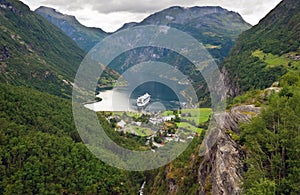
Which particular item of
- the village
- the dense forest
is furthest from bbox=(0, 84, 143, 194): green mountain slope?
the dense forest

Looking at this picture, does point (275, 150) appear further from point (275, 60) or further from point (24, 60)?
point (24, 60)

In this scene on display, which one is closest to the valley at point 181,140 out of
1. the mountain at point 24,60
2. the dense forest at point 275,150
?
the dense forest at point 275,150

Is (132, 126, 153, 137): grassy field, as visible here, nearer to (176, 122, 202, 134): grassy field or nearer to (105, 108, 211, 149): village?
(105, 108, 211, 149): village

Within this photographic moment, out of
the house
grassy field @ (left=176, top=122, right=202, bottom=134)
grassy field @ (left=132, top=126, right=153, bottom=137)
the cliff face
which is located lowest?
the house

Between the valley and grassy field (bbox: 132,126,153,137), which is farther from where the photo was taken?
grassy field (bbox: 132,126,153,137)

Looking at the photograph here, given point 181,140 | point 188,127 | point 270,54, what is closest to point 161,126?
point 188,127

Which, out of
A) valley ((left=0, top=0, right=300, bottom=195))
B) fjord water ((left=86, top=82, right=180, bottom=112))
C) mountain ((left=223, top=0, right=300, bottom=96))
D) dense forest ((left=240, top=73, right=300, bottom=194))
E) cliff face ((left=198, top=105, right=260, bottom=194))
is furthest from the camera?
fjord water ((left=86, top=82, right=180, bottom=112))
